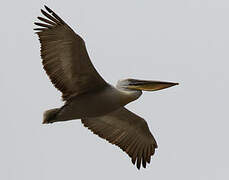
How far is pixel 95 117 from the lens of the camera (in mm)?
14109

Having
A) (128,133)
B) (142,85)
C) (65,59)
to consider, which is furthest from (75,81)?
(128,133)

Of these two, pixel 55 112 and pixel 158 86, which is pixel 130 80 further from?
pixel 55 112

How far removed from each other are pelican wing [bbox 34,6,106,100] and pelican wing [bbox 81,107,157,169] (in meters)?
1.66

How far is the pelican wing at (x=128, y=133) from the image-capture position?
46.8 feet

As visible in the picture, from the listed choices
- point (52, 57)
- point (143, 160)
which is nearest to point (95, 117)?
point (143, 160)

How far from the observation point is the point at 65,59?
12.3 m

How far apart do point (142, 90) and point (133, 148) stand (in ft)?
6.77

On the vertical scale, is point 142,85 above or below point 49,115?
above

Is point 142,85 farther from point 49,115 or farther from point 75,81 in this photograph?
point 49,115

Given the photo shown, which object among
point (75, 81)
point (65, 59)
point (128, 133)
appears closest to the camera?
point (65, 59)

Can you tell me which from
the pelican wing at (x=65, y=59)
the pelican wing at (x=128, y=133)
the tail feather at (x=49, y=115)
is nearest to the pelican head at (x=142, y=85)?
the pelican wing at (x=65, y=59)

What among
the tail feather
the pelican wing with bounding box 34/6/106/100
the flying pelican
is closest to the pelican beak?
the flying pelican

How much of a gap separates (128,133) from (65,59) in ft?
9.34

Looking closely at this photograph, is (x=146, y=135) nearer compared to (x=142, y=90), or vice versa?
(x=142, y=90)
